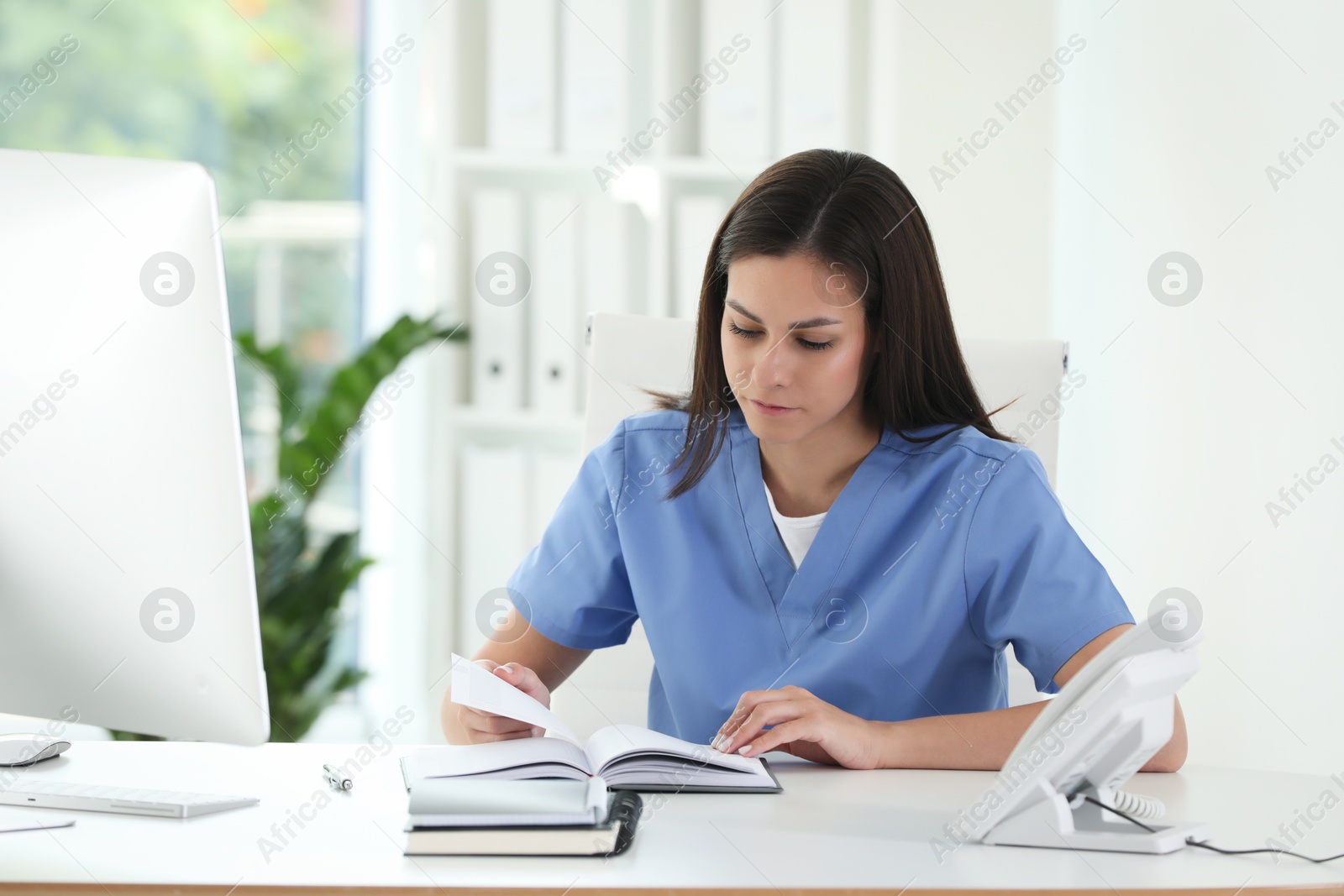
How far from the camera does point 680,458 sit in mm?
1305

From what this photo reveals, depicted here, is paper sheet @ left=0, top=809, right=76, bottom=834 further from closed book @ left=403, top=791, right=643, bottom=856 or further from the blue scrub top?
the blue scrub top

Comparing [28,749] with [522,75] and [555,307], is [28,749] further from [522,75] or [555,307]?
[522,75]

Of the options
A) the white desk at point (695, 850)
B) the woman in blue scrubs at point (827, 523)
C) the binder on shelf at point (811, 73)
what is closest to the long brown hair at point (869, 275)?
the woman in blue scrubs at point (827, 523)

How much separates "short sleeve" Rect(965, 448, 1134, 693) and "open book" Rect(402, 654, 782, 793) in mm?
343

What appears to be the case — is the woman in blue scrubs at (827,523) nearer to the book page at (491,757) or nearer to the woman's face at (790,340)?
the woman's face at (790,340)

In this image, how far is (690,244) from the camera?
231 cm

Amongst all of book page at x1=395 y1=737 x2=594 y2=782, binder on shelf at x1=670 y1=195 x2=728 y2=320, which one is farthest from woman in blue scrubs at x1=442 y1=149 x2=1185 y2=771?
binder on shelf at x1=670 y1=195 x2=728 y2=320

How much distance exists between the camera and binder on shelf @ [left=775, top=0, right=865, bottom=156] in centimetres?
228

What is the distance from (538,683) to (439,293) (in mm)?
1450

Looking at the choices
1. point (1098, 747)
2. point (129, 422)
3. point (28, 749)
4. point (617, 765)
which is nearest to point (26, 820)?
point (28, 749)

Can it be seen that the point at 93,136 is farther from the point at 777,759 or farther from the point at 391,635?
the point at 777,759

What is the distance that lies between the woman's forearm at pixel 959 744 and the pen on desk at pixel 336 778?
1.51 ft

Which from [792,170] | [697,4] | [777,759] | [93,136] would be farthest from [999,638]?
[93,136]

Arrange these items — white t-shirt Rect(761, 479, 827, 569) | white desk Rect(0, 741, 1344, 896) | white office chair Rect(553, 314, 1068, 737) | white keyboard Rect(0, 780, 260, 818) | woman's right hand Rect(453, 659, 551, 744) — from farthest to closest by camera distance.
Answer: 1. white office chair Rect(553, 314, 1068, 737)
2. white t-shirt Rect(761, 479, 827, 569)
3. woman's right hand Rect(453, 659, 551, 744)
4. white keyboard Rect(0, 780, 260, 818)
5. white desk Rect(0, 741, 1344, 896)
